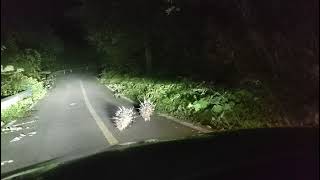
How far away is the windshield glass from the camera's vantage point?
2.90 metres

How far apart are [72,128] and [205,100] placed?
1.69 metres

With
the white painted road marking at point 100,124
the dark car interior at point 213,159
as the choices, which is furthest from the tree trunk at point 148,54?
the dark car interior at point 213,159

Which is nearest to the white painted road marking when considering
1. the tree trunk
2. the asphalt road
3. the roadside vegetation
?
the asphalt road

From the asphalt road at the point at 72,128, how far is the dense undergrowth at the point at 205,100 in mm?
244

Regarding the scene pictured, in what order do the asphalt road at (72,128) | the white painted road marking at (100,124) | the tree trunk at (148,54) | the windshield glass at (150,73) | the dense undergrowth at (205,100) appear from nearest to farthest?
the windshield glass at (150,73) < the dense undergrowth at (205,100) < the asphalt road at (72,128) < the white painted road marking at (100,124) < the tree trunk at (148,54)

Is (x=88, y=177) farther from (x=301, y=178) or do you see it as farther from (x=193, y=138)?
(x=301, y=178)

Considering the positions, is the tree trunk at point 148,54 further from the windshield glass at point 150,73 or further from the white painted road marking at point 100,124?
the white painted road marking at point 100,124

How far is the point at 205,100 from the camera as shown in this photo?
5406mm

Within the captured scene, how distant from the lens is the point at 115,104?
5.12 meters

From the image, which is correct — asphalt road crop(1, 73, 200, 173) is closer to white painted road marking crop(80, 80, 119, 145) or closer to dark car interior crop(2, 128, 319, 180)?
white painted road marking crop(80, 80, 119, 145)

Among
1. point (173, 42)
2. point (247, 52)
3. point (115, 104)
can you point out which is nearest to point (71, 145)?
point (115, 104)

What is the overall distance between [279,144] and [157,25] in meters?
3.24

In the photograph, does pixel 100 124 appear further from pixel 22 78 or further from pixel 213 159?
pixel 213 159

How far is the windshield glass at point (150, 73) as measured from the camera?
114 inches
